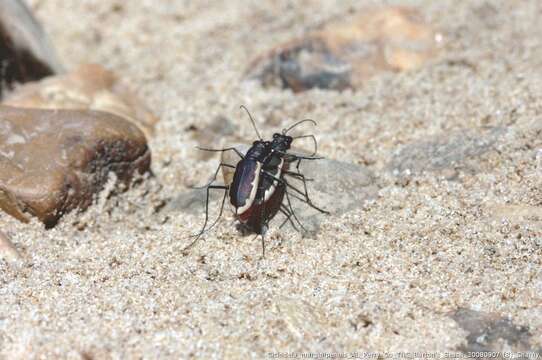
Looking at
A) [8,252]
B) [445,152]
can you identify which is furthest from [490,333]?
[8,252]

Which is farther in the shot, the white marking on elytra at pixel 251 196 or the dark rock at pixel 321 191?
the dark rock at pixel 321 191

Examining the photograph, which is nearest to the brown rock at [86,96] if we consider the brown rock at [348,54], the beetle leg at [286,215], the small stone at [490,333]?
the brown rock at [348,54]

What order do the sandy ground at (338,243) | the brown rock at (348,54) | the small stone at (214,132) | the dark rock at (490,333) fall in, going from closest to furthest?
the dark rock at (490,333)
the sandy ground at (338,243)
the small stone at (214,132)
the brown rock at (348,54)

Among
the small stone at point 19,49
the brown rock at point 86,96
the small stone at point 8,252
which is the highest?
the small stone at point 19,49

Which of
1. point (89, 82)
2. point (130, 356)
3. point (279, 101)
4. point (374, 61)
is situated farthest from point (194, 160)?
point (130, 356)

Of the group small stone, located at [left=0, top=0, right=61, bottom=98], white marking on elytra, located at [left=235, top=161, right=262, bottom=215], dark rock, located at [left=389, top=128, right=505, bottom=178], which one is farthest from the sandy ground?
small stone, located at [left=0, top=0, right=61, bottom=98]

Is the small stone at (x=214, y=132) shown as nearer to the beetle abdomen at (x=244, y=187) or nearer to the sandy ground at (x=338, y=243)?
the sandy ground at (x=338, y=243)

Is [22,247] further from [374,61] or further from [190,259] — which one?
[374,61]
